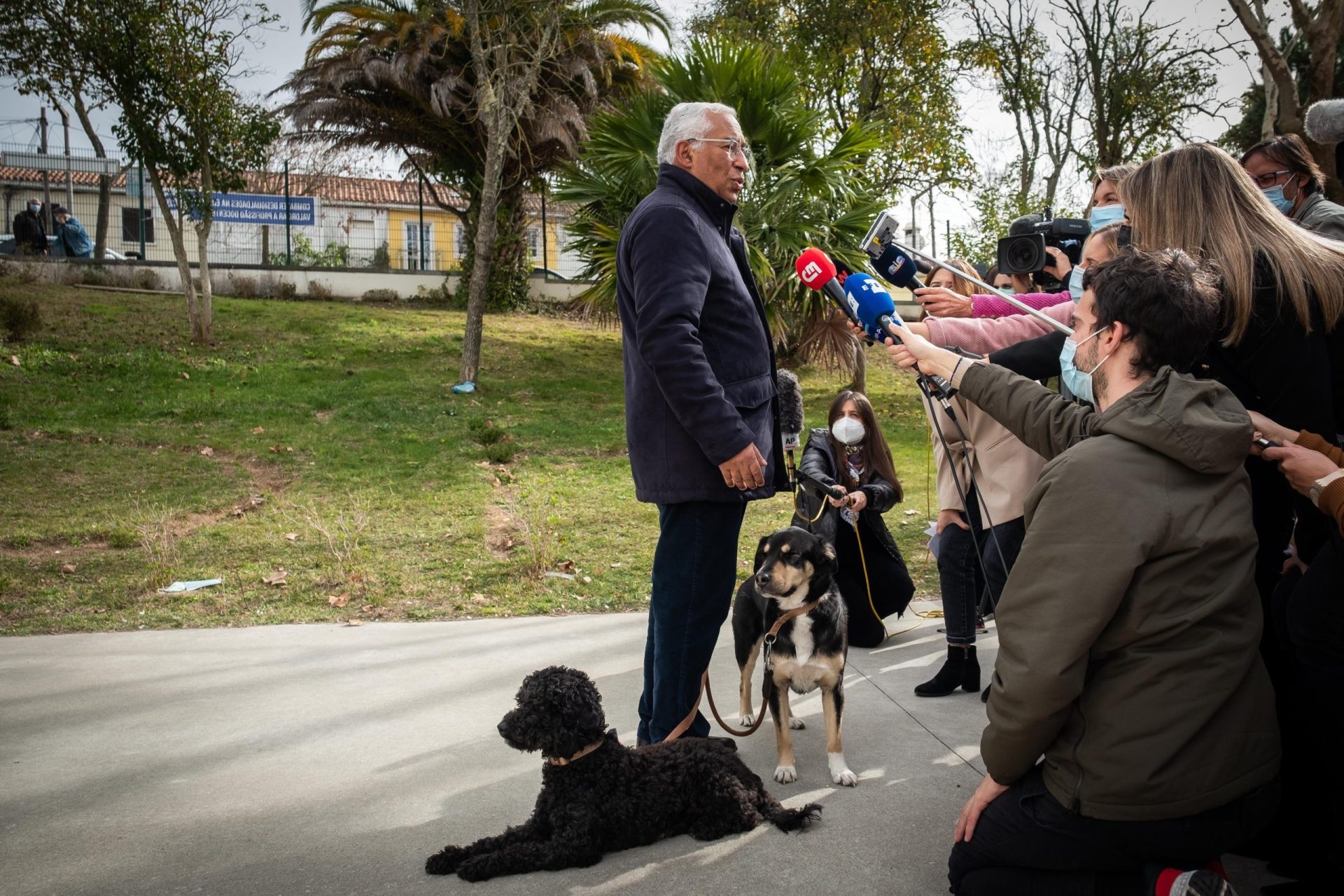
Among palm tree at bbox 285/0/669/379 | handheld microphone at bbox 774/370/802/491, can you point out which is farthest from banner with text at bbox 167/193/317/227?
handheld microphone at bbox 774/370/802/491

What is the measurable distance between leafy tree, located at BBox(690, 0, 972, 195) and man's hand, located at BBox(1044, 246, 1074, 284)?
1515cm

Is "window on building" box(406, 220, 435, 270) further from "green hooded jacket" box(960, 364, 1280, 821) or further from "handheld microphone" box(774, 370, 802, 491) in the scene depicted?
"green hooded jacket" box(960, 364, 1280, 821)

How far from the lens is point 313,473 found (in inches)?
375

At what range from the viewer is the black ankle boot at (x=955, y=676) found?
450 cm

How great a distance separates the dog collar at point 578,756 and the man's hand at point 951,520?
7.60ft

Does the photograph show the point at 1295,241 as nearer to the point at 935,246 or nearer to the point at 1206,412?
the point at 1206,412

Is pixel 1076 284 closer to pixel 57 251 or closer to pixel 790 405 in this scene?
pixel 790 405

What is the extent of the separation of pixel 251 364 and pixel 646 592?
9.17 m

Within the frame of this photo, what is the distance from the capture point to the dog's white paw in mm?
3578

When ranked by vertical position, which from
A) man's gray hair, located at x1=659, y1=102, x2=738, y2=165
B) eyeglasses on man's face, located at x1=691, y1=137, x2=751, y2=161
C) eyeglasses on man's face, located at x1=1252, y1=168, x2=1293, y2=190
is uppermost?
man's gray hair, located at x1=659, y1=102, x2=738, y2=165

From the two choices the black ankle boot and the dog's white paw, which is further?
the black ankle boot

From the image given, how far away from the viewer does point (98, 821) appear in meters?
3.21

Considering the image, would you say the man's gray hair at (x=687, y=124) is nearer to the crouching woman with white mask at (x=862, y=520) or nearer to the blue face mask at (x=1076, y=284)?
the blue face mask at (x=1076, y=284)

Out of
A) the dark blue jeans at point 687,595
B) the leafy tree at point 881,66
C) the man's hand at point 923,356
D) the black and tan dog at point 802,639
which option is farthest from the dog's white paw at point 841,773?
the leafy tree at point 881,66
